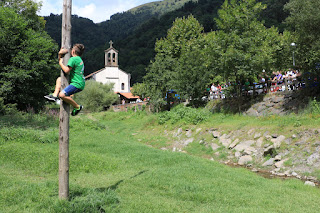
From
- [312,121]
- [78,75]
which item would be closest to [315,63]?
[312,121]

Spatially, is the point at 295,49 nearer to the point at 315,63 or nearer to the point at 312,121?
the point at 315,63

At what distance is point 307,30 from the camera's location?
52.5 ft

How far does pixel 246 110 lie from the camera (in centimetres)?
2131

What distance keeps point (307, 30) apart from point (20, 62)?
66.8 ft

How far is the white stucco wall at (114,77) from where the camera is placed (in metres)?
64.4

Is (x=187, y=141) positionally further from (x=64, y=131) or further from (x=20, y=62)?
(x=20, y=62)

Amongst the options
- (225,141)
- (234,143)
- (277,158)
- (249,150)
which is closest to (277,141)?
(277,158)

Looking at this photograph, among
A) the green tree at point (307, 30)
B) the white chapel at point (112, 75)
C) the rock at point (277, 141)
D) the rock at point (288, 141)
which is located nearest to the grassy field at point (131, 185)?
the rock at point (288, 141)

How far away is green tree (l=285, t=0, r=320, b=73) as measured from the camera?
15.3 meters

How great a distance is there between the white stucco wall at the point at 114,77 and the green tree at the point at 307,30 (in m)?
51.2

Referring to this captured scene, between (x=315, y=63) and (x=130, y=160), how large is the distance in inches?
529

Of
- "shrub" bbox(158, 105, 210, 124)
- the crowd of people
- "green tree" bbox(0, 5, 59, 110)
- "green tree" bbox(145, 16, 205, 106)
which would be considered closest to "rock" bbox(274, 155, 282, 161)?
the crowd of people

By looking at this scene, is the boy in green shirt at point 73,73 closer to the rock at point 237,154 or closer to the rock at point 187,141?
the rock at point 237,154

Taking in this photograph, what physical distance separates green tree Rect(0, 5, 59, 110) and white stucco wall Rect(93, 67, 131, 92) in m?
41.1
